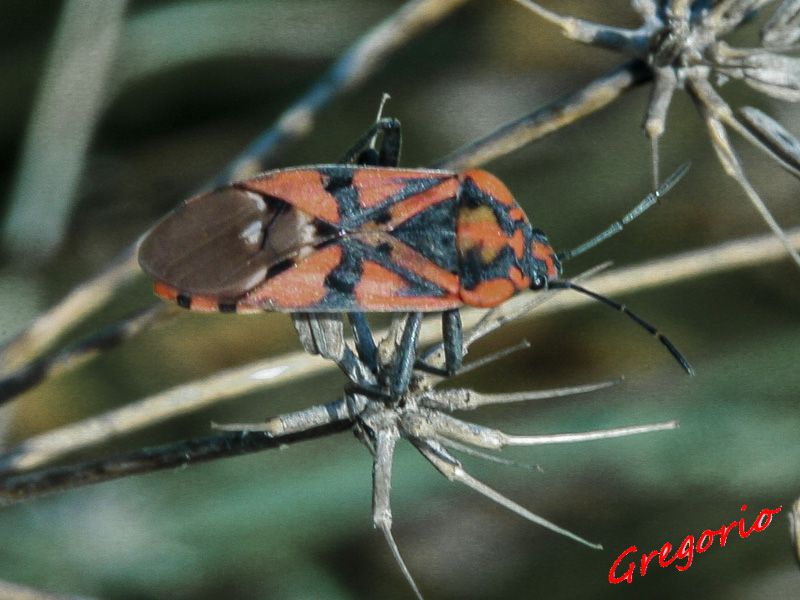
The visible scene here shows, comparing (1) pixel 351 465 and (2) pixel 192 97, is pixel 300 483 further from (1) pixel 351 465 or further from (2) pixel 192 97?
(2) pixel 192 97

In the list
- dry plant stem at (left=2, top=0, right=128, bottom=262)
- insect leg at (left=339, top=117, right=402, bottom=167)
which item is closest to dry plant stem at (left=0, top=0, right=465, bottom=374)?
insect leg at (left=339, top=117, right=402, bottom=167)

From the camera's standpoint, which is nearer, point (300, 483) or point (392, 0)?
point (300, 483)

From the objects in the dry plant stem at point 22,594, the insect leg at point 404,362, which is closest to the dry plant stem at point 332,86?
the insect leg at point 404,362

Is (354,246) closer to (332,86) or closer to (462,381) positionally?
(332,86)

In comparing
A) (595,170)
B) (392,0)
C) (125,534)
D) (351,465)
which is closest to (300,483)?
(351,465)

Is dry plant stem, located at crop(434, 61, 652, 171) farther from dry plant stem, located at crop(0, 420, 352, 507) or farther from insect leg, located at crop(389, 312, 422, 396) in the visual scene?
dry plant stem, located at crop(0, 420, 352, 507)

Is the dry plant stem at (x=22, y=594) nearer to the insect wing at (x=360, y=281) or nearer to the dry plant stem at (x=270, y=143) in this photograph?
the dry plant stem at (x=270, y=143)
